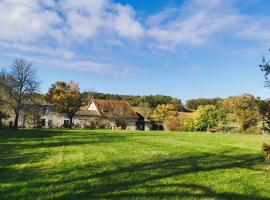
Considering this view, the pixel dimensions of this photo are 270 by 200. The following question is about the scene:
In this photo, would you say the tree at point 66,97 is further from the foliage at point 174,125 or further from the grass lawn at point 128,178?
the grass lawn at point 128,178

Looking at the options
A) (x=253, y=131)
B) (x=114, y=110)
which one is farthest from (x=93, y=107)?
(x=253, y=131)

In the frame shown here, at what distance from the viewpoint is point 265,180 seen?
1282cm

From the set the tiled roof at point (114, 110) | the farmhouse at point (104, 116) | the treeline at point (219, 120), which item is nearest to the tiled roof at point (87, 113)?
the farmhouse at point (104, 116)

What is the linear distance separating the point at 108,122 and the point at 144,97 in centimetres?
4967

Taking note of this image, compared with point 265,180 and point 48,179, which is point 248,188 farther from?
point 48,179

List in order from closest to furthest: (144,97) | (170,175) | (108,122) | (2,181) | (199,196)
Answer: (199,196) → (2,181) → (170,175) → (108,122) → (144,97)

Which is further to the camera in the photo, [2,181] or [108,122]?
[108,122]

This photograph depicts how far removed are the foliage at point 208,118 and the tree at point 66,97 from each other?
26.0 meters

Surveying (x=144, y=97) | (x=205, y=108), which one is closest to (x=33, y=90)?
(x=205, y=108)

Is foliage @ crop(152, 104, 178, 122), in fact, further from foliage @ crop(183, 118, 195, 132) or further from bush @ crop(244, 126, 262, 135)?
bush @ crop(244, 126, 262, 135)

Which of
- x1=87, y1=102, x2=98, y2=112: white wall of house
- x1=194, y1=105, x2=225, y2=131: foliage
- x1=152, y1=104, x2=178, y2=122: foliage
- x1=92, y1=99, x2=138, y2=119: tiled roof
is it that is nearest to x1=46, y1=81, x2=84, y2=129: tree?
x1=92, y1=99, x2=138, y2=119: tiled roof

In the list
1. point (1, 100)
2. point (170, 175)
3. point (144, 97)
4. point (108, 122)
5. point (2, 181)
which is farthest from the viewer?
point (144, 97)

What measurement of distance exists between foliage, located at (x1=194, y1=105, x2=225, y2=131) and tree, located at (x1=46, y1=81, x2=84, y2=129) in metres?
26.0

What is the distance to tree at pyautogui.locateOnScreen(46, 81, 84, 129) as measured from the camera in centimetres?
7425
